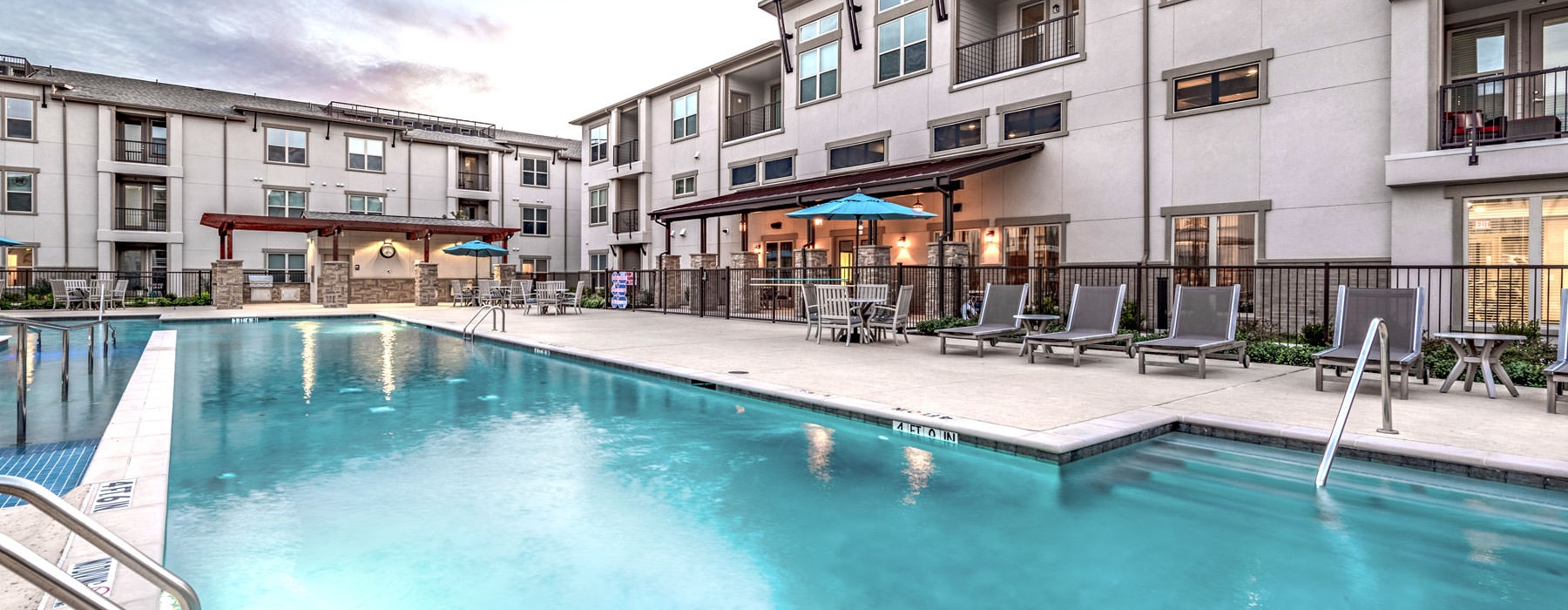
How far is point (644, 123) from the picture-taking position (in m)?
28.3

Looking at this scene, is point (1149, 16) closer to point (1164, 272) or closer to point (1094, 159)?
point (1094, 159)

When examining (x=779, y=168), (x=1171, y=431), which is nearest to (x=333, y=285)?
(x=779, y=168)

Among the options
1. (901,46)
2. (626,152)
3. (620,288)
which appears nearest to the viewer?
(901,46)

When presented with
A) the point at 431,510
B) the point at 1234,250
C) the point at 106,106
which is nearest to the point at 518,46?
the point at 106,106

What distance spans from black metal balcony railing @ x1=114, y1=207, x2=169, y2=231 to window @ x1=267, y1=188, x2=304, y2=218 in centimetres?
327

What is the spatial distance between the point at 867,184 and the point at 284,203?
26.0m

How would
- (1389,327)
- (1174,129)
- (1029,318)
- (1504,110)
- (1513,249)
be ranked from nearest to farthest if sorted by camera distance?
(1389,327)
(1029,318)
(1513,249)
(1504,110)
(1174,129)

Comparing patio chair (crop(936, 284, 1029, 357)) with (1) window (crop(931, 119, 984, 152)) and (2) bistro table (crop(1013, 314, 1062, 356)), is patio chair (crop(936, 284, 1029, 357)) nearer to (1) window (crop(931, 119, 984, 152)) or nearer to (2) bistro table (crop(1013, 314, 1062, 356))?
(2) bistro table (crop(1013, 314, 1062, 356))

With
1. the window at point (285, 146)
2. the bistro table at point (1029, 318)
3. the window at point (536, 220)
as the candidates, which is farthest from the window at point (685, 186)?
the bistro table at point (1029, 318)

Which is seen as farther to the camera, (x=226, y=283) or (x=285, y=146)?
(x=285, y=146)

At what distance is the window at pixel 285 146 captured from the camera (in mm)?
29797

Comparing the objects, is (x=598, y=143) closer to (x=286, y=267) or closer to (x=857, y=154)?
(x=286, y=267)

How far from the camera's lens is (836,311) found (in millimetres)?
12188

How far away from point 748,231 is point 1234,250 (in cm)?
1395
